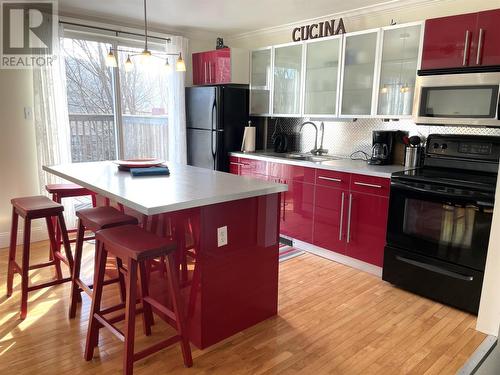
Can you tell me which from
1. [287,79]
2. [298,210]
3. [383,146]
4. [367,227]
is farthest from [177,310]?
[287,79]

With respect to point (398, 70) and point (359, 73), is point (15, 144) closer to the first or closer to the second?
point (359, 73)

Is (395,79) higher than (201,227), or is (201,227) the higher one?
(395,79)

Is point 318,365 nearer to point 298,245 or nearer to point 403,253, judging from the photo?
point 403,253

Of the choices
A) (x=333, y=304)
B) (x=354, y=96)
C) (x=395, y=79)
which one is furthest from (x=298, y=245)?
(x=395, y=79)

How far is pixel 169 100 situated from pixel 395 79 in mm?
2619

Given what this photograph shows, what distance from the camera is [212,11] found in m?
3.75

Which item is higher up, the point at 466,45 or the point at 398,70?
the point at 466,45

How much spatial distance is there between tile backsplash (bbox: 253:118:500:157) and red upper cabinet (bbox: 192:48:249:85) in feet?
1.95

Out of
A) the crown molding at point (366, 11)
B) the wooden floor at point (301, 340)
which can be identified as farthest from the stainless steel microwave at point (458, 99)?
the wooden floor at point (301, 340)

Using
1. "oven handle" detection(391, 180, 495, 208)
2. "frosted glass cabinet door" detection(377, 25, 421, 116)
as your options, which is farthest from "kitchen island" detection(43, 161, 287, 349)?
"frosted glass cabinet door" detection(377, 25, 421, 116)

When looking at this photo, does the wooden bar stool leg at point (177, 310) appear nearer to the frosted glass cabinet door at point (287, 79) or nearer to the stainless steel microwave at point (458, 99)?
the stainless steel microwave at point (458, 99)

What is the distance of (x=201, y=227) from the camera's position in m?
1.99

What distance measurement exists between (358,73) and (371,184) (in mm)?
1107

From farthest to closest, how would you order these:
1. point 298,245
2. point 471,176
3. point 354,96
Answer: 1. point 298,245
2. point 354,96
3. point 471,176
